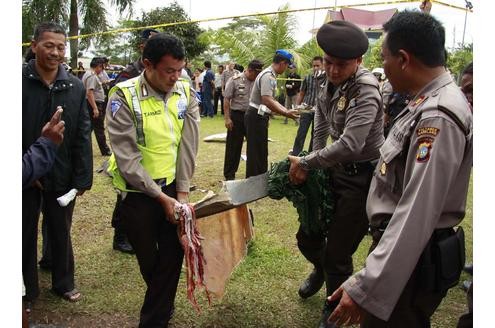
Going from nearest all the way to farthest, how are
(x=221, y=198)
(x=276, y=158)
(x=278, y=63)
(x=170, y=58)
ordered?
1. (x=170, y=58)
2. (x=221, y=198)
3. (x=278, y=63)
4. (x=276, y=158)

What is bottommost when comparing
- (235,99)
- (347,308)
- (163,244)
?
(163,244)

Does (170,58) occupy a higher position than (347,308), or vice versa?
(170,58)

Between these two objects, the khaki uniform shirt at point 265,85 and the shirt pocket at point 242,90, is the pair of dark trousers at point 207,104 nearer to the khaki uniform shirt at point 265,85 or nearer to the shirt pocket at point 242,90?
the shirt pocket at point 242,90

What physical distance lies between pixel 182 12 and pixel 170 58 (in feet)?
61.3

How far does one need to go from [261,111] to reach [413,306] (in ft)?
15.0

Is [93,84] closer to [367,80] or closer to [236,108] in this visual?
[236,108]

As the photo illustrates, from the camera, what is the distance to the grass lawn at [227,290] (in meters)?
3.19

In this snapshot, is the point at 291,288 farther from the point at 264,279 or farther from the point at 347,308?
the point at 347,308

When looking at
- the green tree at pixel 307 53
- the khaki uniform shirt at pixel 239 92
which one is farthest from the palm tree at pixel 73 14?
the khaki uniform shirt at pixel 239 92

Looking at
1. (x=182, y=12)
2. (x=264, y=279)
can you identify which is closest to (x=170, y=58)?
(x=264, y=279)

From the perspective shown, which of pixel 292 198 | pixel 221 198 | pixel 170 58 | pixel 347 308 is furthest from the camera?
pixel 292 198

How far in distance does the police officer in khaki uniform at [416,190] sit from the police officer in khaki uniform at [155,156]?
4.14 feet

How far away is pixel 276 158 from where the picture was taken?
8727 millimetres

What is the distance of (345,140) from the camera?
2.59 metres
